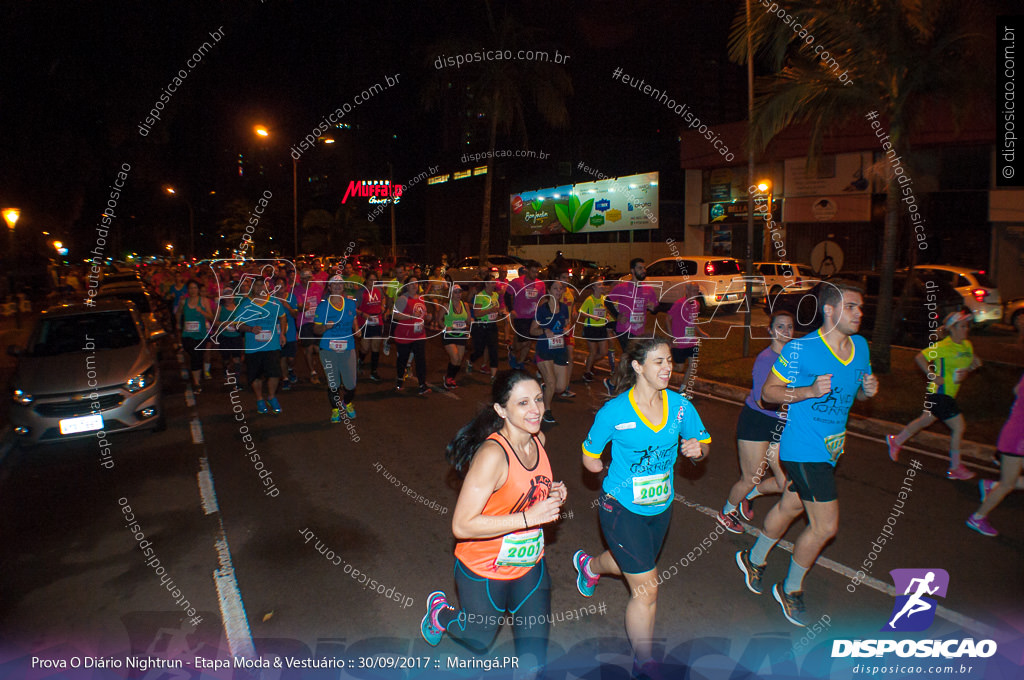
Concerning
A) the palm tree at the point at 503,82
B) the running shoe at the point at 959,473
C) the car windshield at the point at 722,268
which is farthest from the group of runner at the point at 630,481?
the palm tree at the point at 503,82

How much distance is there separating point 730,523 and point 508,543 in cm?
305

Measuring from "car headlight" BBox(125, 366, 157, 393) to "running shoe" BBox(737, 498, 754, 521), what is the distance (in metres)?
6.95

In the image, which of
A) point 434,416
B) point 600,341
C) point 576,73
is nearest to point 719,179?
point 576,73

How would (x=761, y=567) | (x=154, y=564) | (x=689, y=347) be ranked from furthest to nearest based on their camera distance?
(x=689, y=347), (x=154, y=564), (x=761, y=567)

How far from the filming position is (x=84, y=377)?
24.7 feet

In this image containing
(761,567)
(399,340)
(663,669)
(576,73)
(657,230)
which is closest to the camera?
(663,669)

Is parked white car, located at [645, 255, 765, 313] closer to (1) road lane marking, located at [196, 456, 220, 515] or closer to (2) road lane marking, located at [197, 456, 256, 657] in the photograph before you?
(1) road lane marking, located at [196, 456, 220, 515]

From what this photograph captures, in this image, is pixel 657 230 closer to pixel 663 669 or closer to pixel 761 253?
pixel 761 253

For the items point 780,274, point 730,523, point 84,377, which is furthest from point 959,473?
point 780,274

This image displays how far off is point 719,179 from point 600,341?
2146cm

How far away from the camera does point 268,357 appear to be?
30.5 feet

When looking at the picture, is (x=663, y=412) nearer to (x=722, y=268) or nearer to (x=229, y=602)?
(x=229, y=602)

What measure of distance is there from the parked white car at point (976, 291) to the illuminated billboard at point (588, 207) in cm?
1758

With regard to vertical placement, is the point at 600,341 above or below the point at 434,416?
above
